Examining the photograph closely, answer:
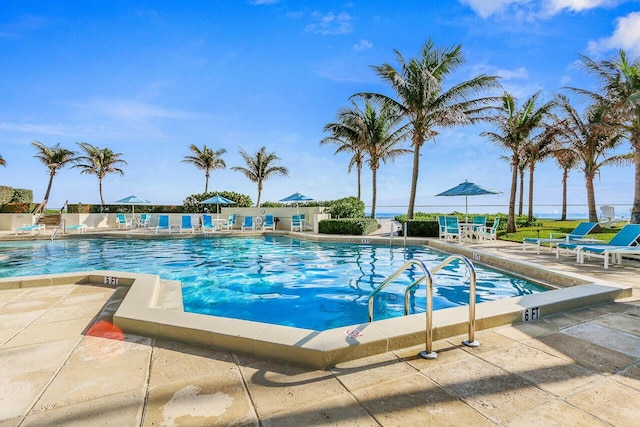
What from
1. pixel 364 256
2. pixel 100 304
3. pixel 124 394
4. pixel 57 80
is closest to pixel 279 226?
pixel 364 256

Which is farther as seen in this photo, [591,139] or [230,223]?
[230,223]

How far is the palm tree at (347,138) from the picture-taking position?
21.3 metres

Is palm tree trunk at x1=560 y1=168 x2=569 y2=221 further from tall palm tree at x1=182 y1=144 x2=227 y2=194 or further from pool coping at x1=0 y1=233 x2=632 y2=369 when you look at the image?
tall palm tree at x1=182 y1=144 x2=227 y2=194

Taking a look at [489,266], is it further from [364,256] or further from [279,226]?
[279,226]

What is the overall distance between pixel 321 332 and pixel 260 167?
25630 mm

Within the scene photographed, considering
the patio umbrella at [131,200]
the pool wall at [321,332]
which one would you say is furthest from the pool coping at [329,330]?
the patio umbrella at [131,200]

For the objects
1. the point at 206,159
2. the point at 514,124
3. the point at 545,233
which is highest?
the point at 206,159

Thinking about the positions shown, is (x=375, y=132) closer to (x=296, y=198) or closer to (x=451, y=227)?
(x=296, y=198)

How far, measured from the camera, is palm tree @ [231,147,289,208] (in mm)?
27266

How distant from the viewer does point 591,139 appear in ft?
55.0

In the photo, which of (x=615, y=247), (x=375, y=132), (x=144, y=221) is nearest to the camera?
(x=615, y=247)

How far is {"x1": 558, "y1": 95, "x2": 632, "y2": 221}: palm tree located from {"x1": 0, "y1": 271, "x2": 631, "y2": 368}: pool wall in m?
15.7

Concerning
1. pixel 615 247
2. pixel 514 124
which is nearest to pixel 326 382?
pixel 615 247

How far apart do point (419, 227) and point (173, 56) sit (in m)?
11.5
